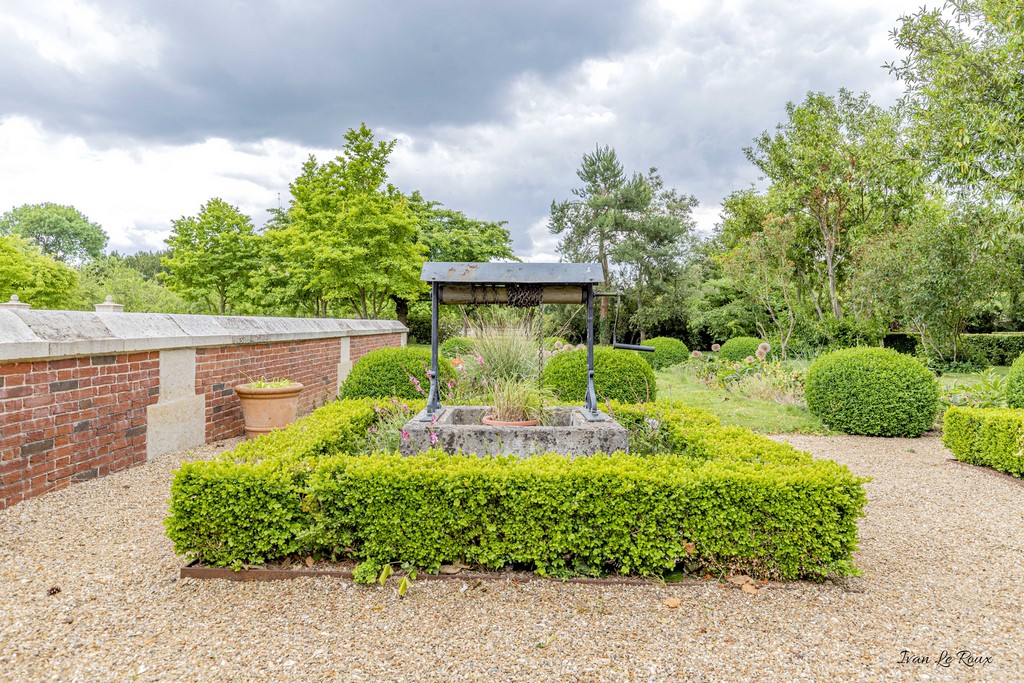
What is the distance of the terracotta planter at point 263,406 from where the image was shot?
5.41m

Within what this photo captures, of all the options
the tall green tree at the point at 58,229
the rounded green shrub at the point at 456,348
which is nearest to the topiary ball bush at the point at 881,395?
the rounded green shrub at the point at 456,348

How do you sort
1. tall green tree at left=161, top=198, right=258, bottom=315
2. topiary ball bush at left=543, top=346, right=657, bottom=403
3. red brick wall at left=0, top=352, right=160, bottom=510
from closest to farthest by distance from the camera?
red brick wall at left=0, top=352, right=160, bottom=510
topiary ball bush at left=543, top=346, right=657, bottom=403
tall green tree at left=161, top=198, right=258, bottom=315

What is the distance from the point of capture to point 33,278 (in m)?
20.6

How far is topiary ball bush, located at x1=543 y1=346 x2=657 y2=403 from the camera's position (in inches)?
229

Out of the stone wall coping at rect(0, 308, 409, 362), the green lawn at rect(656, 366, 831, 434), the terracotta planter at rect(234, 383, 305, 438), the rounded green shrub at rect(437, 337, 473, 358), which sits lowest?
the green lawn at rect(656, 366, 831, 434)

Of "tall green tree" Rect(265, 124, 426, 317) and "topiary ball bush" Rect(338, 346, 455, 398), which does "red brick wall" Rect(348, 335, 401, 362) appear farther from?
"topiary ball bush" Rect(338, 346, 455, 398)

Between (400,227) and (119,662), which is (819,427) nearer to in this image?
(119,662)

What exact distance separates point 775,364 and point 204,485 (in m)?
9.67

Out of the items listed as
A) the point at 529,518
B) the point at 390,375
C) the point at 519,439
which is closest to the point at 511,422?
the point at 519,439

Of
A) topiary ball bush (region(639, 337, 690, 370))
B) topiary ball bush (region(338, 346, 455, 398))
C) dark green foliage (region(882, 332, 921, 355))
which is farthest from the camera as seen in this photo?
dark green foliage (region(882, 332, 921, 355))

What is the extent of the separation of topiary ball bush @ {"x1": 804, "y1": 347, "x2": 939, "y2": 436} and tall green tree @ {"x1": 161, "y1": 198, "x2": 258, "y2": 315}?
17730mm

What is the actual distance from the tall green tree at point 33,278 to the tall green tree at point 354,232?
36.2 feet

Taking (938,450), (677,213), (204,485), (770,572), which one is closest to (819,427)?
(938,450)

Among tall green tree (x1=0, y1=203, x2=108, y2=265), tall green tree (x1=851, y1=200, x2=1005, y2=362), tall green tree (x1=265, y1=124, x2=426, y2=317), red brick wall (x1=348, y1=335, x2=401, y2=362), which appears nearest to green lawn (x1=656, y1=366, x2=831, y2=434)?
red brick wall (x1=348, y1=335, x2=401, y2=362)
